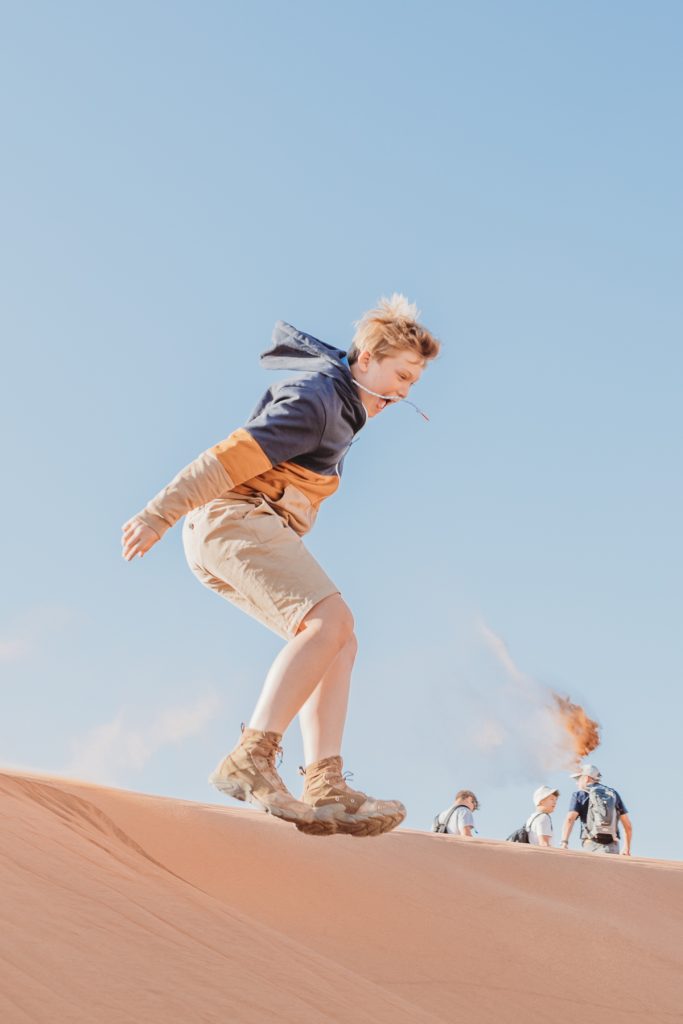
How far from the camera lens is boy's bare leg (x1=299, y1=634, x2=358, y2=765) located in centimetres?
461

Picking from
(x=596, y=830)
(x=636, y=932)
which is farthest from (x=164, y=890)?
(x=596, y=830)

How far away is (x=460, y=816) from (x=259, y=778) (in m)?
6.27

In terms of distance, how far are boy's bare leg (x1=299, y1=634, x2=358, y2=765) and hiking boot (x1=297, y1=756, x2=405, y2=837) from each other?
72 mm

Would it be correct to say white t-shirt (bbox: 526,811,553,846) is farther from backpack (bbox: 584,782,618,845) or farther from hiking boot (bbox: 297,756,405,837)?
hiking boot (bbox: 297,756,405,837)

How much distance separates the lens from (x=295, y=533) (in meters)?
4.87

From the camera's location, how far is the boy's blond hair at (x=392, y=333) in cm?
491

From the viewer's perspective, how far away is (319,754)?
15.0 feet

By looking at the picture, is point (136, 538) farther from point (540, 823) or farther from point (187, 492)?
point (540, 823)

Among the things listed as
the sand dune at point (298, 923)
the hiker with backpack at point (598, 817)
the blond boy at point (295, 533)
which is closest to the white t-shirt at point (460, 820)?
the hiker with backpack at point (598, 817)

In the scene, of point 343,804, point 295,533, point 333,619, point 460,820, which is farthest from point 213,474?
point 460,820

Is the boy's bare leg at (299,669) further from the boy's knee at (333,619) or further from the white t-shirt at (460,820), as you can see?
the white t-shirt at (460,820)

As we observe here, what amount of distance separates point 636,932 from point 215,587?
304 cm

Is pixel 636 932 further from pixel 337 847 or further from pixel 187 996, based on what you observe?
pixel 187 996

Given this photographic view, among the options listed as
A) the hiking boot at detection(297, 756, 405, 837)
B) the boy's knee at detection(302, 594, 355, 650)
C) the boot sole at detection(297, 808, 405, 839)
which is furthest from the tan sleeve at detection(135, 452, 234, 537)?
the boot sole at detection(297, 808, 405, 839)
